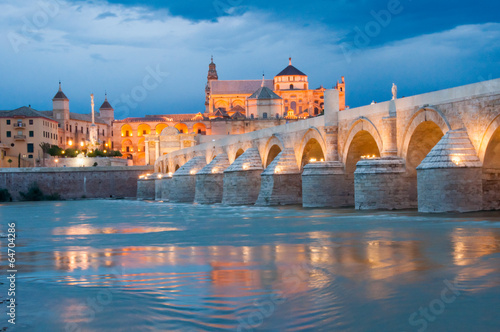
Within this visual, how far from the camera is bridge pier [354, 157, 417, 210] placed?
71.5 ft

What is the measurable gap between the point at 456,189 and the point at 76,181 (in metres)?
45.9

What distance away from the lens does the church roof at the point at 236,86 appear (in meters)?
90.2

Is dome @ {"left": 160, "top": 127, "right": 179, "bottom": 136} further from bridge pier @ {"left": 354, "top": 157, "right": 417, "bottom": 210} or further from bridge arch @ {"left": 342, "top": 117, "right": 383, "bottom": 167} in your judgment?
bridge pier @ {"left": 354, "top": 157, "right": 417, "bottom": 210}

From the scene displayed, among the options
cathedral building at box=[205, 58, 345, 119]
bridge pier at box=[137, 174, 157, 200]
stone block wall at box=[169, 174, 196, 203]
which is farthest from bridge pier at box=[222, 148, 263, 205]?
cathedral building at box=[205, 58, 345, 119]

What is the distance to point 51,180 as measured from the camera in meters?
56.2

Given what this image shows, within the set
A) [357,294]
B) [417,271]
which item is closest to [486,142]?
[417,271]

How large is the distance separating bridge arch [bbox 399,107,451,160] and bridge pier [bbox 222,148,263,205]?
38.4 feet

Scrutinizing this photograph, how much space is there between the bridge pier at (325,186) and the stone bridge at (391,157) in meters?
0.04

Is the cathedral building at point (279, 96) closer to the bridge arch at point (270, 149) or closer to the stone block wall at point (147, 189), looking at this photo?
the stone block wall at point (147, 189)

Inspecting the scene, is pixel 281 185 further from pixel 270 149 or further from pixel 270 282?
pixel 270 282

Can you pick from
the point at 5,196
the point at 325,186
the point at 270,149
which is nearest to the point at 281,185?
the point at 325,186

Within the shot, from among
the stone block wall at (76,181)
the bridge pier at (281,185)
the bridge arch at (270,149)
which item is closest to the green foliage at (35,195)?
the stone block wall at (76,181)

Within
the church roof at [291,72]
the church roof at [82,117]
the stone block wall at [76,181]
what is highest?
the church roof at [291,72]

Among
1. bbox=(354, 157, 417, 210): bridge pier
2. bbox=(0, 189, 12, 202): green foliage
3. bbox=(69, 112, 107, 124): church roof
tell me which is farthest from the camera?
bbox=(69, 112, 107, 124): church roof
